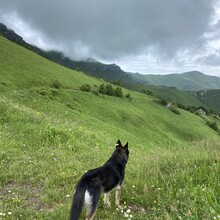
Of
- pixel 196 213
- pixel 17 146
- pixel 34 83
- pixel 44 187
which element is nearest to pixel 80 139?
pixel 17 146

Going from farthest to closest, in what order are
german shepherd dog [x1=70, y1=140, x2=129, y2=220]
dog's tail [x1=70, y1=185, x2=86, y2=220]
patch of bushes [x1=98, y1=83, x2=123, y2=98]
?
1. patch of bushes [x1=98, y1=83, x2=123, y2=98]
2. german shepherd dog [x1=70, y1=140, x2=129, y2=220]
3. dog's tail [x1=70, y1=185, x2=86, y2=220]

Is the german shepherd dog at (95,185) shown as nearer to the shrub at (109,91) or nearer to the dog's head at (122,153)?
the dog's head at (122,153)

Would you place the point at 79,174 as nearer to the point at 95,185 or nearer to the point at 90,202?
the point at 95,185

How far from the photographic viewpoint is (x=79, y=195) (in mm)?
6527

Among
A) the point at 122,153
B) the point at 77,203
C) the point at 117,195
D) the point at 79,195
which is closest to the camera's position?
the point at 77,203

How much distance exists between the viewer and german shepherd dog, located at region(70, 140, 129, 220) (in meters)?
6.47

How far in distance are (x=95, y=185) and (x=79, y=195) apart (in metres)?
0.50

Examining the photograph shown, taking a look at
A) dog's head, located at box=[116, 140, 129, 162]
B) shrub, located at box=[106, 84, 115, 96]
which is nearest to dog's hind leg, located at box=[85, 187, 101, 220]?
dog's head, located at box=[116, 140, 129, 162]

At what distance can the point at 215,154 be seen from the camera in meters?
9.42

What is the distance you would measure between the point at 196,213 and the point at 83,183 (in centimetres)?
236

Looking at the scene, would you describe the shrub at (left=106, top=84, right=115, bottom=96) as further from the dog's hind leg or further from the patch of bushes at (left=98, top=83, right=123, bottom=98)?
the dog's hind leg

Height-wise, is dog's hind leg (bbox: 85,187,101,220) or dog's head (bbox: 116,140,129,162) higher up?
dog's head (bbox: 116,140,129,162)

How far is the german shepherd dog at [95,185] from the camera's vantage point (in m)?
6.47

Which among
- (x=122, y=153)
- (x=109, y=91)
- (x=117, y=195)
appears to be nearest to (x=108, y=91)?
(x=109, y=91)
